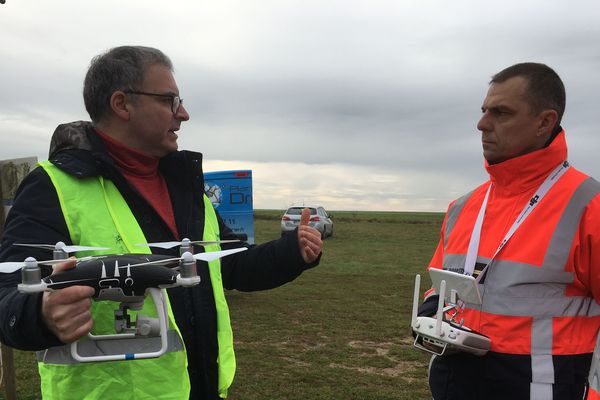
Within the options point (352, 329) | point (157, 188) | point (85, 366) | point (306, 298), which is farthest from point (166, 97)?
point (306, 298)

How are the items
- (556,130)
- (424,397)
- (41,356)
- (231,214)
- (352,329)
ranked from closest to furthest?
(41,356) → (556,130) → (424,397) → (352,329) → (231,214)

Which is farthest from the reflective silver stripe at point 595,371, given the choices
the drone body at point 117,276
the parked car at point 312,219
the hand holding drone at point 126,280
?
the parked car at point 312,219

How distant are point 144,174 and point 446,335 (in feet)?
5.26

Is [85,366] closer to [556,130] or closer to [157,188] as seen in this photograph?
[157,188]

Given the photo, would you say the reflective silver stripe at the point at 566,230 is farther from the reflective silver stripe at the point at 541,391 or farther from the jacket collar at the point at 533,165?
the reflective silver stripe at the point at 541,391

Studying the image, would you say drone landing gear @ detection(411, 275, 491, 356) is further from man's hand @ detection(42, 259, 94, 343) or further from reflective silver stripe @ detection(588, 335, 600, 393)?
man's hand @ detection(42, 259, 94, 343)

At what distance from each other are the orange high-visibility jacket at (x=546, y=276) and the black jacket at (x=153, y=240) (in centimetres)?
101

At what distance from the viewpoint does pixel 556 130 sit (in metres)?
2.84

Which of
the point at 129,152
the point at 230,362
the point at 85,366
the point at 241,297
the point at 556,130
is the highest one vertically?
the point at 556,130

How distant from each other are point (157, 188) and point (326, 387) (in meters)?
4.54

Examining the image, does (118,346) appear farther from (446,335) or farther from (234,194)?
(234,194)

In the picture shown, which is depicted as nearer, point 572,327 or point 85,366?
point 85,366

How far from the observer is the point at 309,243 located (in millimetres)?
→ 2480

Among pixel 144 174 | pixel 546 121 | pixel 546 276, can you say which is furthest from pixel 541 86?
pixel 144 174
